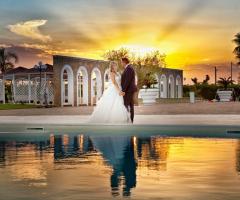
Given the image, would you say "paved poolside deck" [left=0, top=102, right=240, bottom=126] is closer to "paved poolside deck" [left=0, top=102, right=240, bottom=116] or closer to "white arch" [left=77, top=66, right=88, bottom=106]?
"paved poolside deck" [left=0, top=102, right=240, bottom=116]

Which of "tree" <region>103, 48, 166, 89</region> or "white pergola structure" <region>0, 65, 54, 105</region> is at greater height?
"tree" <region>103, 48, 166, 89</region>

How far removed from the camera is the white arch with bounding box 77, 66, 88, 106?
3959cm

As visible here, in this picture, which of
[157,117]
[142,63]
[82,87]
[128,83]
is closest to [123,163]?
[128,83]

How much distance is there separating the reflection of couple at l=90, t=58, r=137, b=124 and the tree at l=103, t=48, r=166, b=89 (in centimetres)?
2052

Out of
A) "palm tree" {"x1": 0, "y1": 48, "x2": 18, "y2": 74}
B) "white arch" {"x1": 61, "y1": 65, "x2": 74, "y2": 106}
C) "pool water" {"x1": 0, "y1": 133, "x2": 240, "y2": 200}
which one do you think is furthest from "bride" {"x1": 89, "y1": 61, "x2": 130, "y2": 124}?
"palm tree" {"x1": 0, "y1": 48, "x2": 18, "y2": 74}

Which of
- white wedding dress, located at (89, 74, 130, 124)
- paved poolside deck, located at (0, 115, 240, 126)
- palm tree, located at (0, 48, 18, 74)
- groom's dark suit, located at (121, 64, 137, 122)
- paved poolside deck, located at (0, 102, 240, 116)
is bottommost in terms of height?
paved poolside deck, located at (0, 115, 240, 126)

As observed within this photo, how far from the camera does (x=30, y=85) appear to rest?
135 ft

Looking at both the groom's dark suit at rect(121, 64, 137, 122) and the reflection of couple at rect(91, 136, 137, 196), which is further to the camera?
the groom's dark suit at rect(121, 64, 137, 122)

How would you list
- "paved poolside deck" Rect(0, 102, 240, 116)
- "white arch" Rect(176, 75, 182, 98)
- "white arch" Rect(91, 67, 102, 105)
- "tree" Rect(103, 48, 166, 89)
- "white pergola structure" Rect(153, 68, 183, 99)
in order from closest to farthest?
"paved poolside deck" Rect(0, 102, 240, 116) < "tree" Rect(103, 48, 166, 89) < "white arch" Rect(91, 67, 102, 105) < "white pergola structure" Rect(153, 68, 183, 99) < "white arch" Rect(176, 75, 182, 98)

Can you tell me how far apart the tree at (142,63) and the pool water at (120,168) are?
2488 centimetres

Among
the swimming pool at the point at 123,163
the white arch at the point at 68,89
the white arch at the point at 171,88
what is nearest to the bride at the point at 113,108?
the swimming pool at the point at 123,163

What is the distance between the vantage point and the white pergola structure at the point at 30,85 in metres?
39.5

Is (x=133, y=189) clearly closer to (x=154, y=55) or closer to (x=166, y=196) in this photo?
(x=166, y=196)

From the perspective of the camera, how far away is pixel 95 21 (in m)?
33.2
